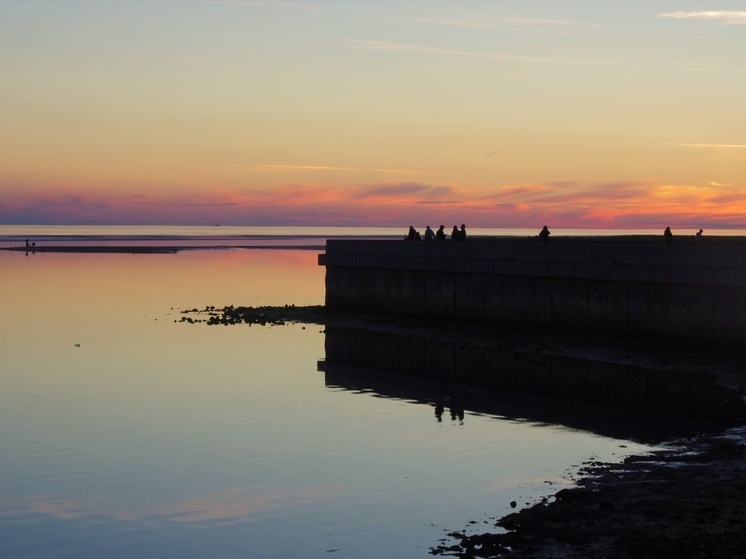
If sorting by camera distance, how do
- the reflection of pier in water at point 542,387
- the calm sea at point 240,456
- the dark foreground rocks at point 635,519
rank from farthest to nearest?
the reflection of pier in water at point 542,387, the calm sea at point 240,456, the dark foreground rocks at point 635,519

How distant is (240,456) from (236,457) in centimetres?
13

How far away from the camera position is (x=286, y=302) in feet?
217

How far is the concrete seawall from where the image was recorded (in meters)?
40.5

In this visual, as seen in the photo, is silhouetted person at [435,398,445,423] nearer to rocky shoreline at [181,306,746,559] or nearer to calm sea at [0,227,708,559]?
calm sea at [0,227,708,559]

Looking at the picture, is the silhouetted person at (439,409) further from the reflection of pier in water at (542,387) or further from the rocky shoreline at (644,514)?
the rocky shoreline at (644,514)

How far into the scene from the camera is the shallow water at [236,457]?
57.1 feet

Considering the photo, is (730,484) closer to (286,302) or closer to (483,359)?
(483,359)

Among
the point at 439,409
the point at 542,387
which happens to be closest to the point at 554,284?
the point at 542,387

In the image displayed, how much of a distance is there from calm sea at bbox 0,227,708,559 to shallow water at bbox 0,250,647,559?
0.18 feet

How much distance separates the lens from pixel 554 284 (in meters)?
46.5

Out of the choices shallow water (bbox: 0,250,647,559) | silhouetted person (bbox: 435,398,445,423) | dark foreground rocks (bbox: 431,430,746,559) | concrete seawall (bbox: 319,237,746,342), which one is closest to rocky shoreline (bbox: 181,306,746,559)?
dark foreground rocks (bbox: 431,430,746,559)

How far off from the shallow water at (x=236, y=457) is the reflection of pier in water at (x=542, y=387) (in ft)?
3.33

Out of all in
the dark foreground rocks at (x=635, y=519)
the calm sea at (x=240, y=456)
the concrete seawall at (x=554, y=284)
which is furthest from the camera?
the concrete seawall at (x=554, y=284)

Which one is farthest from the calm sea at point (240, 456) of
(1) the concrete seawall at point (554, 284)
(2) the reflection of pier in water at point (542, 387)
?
(1) the concrete seawall at point (554, 284)
